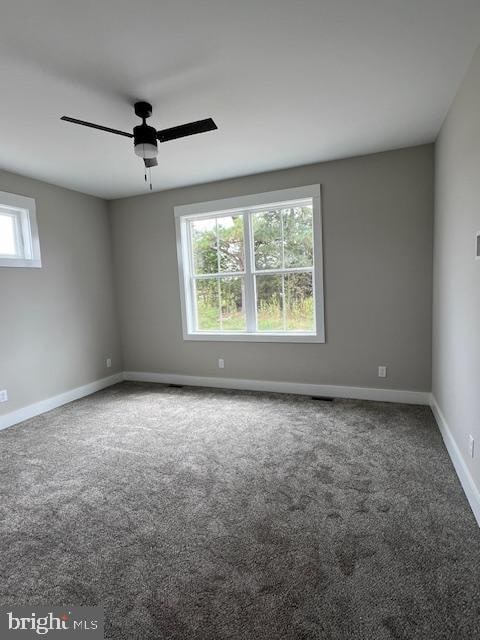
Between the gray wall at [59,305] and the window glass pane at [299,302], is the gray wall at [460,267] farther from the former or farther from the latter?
the gray wall at [59,305]

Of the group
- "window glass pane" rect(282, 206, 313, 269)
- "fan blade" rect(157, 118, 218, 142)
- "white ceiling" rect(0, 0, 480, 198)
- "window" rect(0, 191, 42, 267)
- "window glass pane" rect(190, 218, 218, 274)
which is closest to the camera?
"white ceiling" rect(0, 0, 480, 198)

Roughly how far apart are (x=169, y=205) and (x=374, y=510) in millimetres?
4160

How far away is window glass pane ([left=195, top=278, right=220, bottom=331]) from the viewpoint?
4.70 m

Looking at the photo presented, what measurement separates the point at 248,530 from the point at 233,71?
2741 millimetres

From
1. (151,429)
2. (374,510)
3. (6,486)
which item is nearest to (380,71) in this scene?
(374,510)

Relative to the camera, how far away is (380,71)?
2.21 meters

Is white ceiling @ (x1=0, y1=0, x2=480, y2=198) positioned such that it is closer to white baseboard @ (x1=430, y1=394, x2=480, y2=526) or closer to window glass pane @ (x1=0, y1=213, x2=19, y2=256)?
window glass pane @ (x1=0, y1=213, x2=19, y2=256)

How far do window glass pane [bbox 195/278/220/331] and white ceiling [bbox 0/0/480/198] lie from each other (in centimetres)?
172

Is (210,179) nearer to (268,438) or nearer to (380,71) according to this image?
(380,71)

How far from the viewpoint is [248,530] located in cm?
194

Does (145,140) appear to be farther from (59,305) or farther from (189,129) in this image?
(59,305)

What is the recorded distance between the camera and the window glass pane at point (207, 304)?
15.4 feet

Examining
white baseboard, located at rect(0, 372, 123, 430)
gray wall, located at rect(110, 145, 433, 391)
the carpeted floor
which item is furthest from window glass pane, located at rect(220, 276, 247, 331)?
white baseboard, located at rect(0, 372, 123, 430)

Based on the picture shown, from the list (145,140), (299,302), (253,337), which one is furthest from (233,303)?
(145,140)
